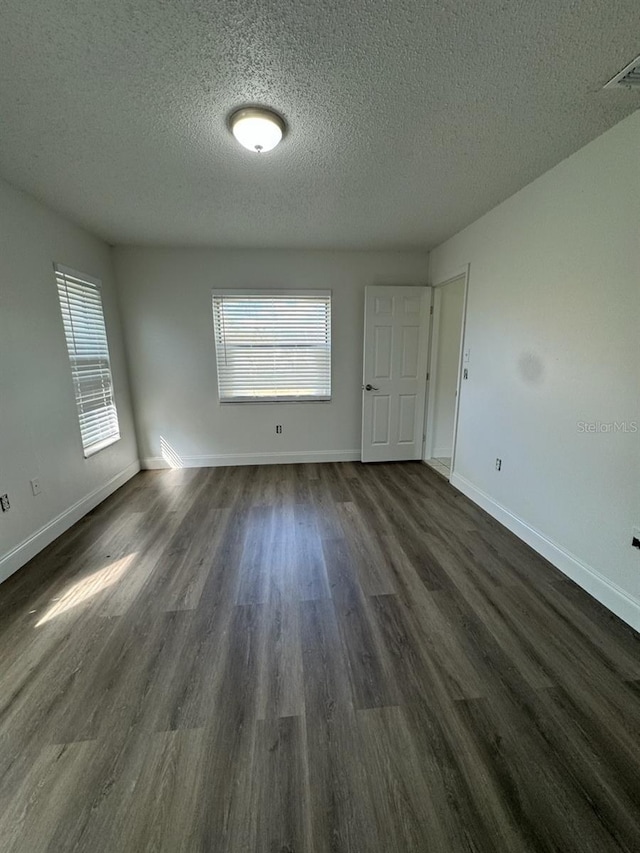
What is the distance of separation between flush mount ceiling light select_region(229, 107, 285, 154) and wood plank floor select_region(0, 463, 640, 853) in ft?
8.17

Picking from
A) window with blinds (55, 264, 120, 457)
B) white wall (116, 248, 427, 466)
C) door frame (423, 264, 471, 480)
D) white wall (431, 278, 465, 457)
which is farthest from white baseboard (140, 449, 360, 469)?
white wall (431, 278, 465, 457)

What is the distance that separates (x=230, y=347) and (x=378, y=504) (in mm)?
2475

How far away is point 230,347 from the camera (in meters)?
3.96

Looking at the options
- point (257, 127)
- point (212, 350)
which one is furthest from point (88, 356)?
point (257, 127)

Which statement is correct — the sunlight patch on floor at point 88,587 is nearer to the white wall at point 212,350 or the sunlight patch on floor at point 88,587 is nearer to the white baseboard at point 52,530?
the white baseboard at point 52,530

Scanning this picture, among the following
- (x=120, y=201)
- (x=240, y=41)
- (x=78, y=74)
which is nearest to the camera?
(x=240, y=41)

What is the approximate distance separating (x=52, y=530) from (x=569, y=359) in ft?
12.7

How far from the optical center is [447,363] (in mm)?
→ 4098

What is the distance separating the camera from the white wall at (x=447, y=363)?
3.95 meters

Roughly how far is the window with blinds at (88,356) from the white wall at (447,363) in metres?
3.72

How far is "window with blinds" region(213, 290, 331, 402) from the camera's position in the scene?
3.90m

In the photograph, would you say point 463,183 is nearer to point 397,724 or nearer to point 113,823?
point 397,724

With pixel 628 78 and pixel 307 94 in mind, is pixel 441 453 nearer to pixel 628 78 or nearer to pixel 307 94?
pixel 628 78

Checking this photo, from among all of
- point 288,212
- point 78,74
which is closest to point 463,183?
point 288,212
